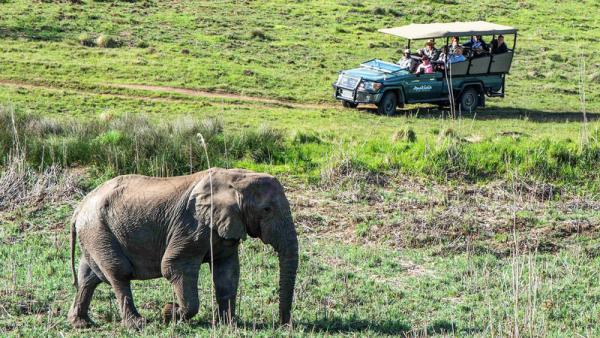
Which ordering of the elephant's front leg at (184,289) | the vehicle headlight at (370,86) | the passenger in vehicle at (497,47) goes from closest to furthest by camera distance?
the elephant's front leg at (184,289)
the vehicle headlight at (370,86)
the passenger in vehicle at (497,47)

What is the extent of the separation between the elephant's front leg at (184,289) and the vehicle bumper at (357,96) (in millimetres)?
16616

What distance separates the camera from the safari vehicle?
26.4 m

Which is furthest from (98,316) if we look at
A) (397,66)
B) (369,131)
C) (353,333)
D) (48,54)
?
(48,54)

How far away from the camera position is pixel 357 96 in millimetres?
26625

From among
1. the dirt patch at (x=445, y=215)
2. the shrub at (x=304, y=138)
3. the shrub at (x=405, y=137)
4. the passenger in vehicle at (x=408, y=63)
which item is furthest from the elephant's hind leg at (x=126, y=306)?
the passenger in vehicle at (x=408, y=63)

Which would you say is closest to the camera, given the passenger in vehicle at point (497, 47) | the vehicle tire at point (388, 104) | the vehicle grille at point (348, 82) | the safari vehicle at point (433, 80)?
the vehicle tire at point (388, 104)

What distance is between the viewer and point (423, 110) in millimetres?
27797

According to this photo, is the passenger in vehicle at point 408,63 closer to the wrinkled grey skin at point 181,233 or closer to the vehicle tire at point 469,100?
the vehicle tire at point 469,100

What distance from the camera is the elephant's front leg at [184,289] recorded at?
981cm

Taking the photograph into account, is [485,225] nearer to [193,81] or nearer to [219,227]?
[219,227]

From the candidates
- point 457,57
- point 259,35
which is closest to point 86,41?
point 259,35

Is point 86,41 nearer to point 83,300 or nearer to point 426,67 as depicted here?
point 426,67

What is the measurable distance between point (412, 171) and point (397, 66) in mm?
10846

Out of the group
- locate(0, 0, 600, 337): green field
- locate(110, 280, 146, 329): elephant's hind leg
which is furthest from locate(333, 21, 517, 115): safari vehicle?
locate(110, 280, 146, 329): elephant's hind leg
